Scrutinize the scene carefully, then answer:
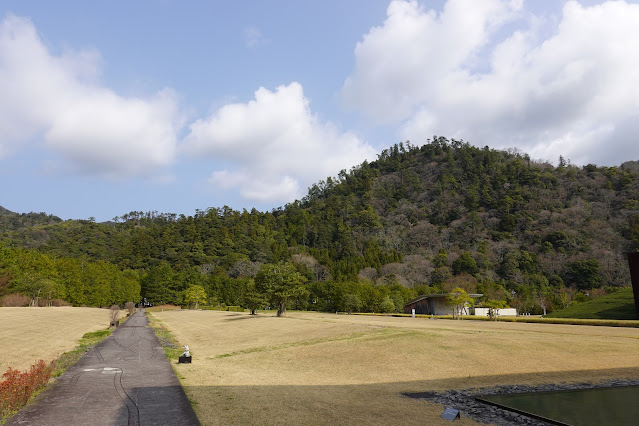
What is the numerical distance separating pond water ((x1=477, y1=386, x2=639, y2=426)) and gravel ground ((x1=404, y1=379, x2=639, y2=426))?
0.88ft

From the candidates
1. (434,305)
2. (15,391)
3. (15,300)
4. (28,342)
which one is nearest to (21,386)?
(15,391)

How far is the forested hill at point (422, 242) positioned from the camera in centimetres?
10619

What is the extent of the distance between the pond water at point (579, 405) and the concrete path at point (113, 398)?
10034mm

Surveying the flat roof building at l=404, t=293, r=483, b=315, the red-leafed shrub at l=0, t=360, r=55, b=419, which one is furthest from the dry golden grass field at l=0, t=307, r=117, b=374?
the flat roof building at l=404, t=293, r=483, b=315

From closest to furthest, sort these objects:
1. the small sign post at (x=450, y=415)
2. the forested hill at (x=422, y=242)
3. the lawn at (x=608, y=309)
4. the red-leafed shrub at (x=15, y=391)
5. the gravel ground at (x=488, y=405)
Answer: the red-leafed shrub at (x=15, y=391)
the small sign post at (x=450, y=415)
the gravel ground at (x=488, y=405)
the lawn at (x=608, y=309)
the forested hill at (x=422, y=242)

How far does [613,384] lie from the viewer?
52.9ft

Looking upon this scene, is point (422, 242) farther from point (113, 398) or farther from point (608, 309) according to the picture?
point (113, 398)

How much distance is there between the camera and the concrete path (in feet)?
34.7

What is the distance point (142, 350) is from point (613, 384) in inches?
959

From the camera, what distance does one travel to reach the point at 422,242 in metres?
159

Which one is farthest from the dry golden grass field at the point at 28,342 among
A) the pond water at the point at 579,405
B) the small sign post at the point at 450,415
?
the pond water at the point at 579,405

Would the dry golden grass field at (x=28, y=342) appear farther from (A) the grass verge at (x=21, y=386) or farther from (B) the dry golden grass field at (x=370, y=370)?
(B) the dry golden grass field at (x=370, y=370)

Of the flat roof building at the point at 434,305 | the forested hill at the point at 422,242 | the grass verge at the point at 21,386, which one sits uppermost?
the forested hill at the point at 422,242

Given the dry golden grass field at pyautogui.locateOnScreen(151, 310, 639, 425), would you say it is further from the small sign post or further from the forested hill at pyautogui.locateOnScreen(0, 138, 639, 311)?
the forested hill at pyautogui.locateOnScreen(0, 138, 639, 311)
